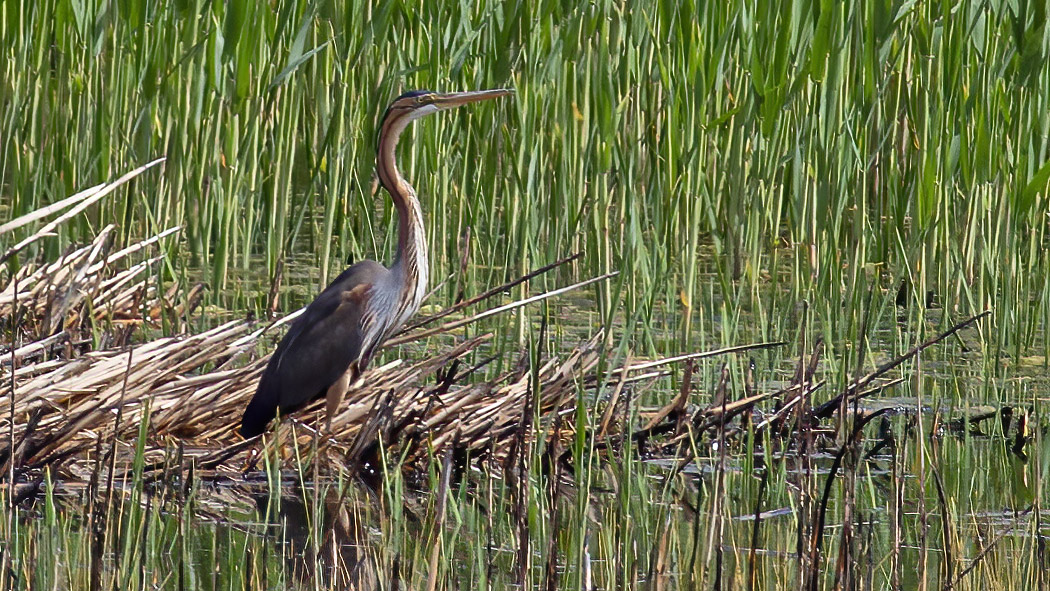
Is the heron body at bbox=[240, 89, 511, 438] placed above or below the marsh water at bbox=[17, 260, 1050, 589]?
above

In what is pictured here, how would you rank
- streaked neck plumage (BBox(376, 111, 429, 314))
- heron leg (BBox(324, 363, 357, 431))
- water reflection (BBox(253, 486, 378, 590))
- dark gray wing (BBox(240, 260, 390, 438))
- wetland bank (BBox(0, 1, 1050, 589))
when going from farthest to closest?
streaked neck plumage (BBox(376, 111, 429, 314)) < heron leg (BBox(324, 363, 357, 431)) < dark gray wing (BBox(240, 260, 390, 438)) < wetland bank (BBox(0, 1, 1050, 589)) < water reflection (BBox(253, 486, 378, 590))

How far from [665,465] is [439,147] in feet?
6.33

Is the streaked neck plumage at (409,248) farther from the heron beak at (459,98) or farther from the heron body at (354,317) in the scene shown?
the heron beak at (459,98)

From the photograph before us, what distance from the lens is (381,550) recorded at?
344 centimetres

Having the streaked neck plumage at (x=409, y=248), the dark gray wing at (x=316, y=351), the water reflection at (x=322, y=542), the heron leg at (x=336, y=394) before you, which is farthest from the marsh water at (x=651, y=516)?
the streaked neck plumage at (x=409, y=248)

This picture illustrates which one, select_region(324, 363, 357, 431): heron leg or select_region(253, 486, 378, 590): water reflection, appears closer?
select_region(253, 486, 378, 590): water reflection

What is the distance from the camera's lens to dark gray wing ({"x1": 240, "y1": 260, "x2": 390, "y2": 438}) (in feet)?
14.1

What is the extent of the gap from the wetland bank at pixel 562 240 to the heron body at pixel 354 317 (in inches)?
4.6

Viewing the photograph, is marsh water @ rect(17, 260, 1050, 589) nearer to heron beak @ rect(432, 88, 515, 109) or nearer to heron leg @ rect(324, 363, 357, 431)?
heron leg @ rect(324, 363, 357, 431)

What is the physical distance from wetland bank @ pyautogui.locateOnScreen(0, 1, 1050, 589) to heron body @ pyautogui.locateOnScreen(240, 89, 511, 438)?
0.12 metres

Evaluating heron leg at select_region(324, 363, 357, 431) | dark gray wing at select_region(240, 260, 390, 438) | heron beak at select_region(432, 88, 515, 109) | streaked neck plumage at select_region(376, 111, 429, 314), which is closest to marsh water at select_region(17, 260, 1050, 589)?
dark gray wing at select_region(240, 260, 390, 438)

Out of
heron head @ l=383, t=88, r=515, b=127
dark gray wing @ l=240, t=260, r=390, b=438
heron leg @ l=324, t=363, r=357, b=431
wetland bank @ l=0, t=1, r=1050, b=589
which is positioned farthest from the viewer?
heron head @ l=383, t=88, r=515, b=127

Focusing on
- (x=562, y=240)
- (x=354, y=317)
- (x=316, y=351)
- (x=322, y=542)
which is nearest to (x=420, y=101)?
(x=354, y=317)

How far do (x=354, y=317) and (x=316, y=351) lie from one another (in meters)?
0.19
